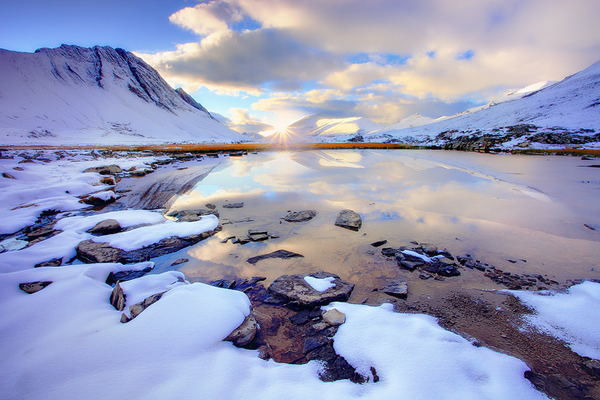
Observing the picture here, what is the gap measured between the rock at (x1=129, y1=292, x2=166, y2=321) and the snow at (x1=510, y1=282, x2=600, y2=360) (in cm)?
538

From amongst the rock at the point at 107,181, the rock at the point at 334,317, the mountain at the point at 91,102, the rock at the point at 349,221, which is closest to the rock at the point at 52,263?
the rock at the point at 334,317

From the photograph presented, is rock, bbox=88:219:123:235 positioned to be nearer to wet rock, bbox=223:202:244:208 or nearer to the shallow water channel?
the shallow water channel

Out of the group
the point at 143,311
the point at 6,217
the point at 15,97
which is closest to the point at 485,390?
the point at 143,311

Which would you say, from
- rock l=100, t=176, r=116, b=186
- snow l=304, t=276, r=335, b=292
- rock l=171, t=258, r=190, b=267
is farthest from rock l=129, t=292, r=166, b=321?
rock l=100, t=176, r=116, b=186

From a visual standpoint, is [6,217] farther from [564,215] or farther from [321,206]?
[564,215]

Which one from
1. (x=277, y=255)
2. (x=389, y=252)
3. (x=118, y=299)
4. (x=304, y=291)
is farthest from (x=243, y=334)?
(x=389, y=252)

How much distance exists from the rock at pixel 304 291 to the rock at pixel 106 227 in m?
5.21

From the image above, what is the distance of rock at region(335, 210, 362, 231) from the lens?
21.6 ft

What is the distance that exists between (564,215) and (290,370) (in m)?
9.79

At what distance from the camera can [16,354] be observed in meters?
2.28

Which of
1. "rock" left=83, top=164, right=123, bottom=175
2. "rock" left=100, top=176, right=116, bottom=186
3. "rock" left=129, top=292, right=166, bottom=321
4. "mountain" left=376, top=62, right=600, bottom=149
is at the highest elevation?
"mountain" left=376, top=62, right=600, bottom=149

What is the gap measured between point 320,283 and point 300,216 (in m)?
3.58

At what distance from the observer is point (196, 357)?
93.3 inches

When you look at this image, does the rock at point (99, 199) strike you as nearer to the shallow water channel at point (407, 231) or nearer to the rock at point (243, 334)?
the shallow water channel at point (407, 231)
